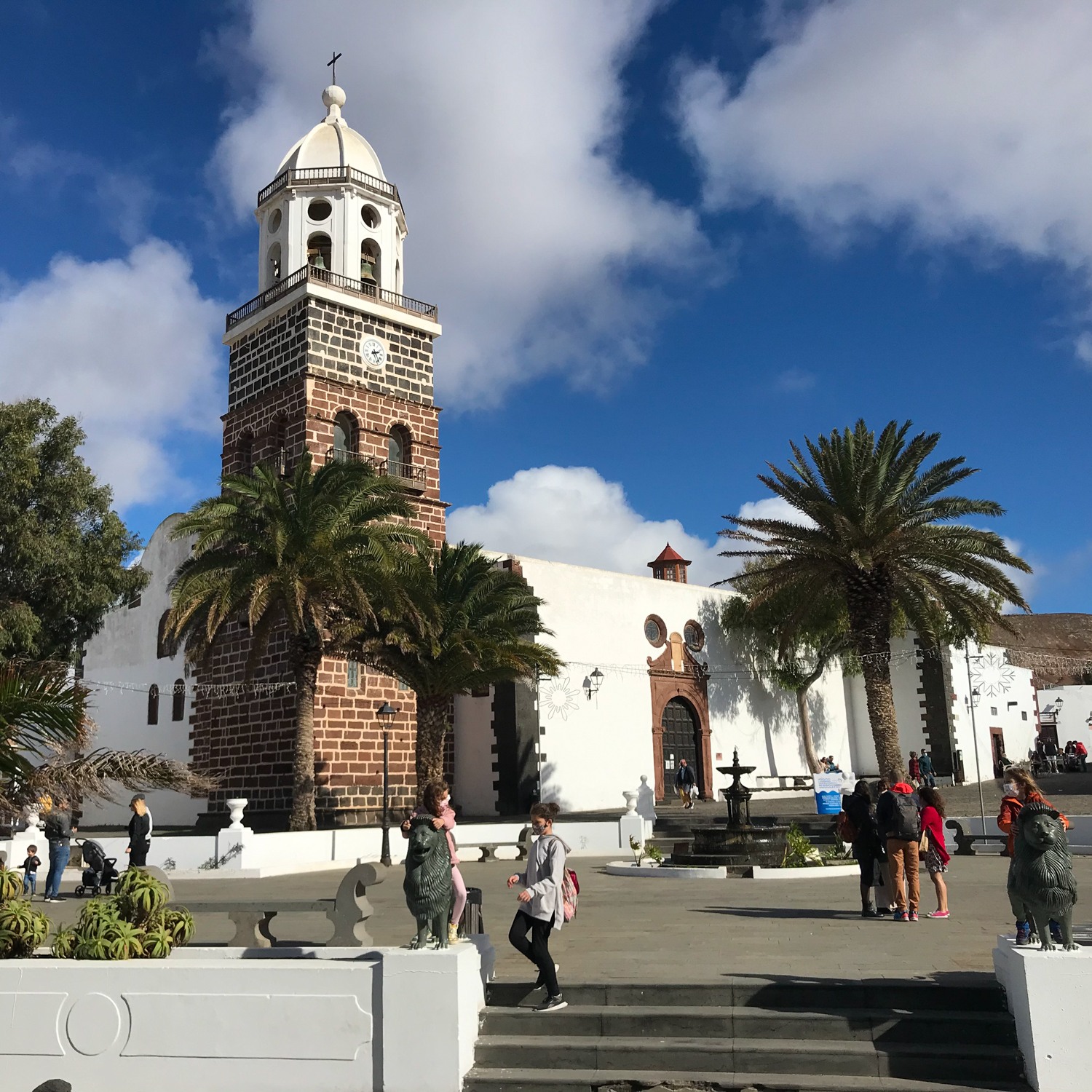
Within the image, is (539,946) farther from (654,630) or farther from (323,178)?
(654,630)

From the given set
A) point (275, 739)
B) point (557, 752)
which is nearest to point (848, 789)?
point (557, 752)

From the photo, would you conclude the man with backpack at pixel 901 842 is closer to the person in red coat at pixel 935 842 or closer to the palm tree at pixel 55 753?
the person in red coat at pixel 935 842

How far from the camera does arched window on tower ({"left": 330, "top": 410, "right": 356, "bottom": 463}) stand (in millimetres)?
24984

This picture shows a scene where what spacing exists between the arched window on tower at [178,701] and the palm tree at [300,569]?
259 inches

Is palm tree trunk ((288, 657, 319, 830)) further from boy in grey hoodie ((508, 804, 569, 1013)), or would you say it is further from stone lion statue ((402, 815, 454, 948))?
stone lion statue ((402, 815, 454, 948))

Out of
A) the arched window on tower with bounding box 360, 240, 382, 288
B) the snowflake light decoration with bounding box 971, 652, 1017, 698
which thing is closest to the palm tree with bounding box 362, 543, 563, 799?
the arched window on tower with bounding box 360, 240, 382, 288

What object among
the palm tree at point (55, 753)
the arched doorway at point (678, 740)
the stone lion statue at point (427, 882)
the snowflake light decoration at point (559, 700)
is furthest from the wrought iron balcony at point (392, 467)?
the stone lion statue at point (427, 882)

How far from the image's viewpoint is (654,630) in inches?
1206

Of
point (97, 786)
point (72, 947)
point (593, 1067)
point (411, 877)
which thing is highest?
point (97, 786)

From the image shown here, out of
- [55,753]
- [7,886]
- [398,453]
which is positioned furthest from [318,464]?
[7,886]

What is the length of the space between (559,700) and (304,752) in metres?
9.14

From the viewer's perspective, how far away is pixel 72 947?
6812mm

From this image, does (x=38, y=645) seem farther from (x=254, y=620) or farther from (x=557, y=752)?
(x=557, y=752)

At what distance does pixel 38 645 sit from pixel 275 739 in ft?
20.6
